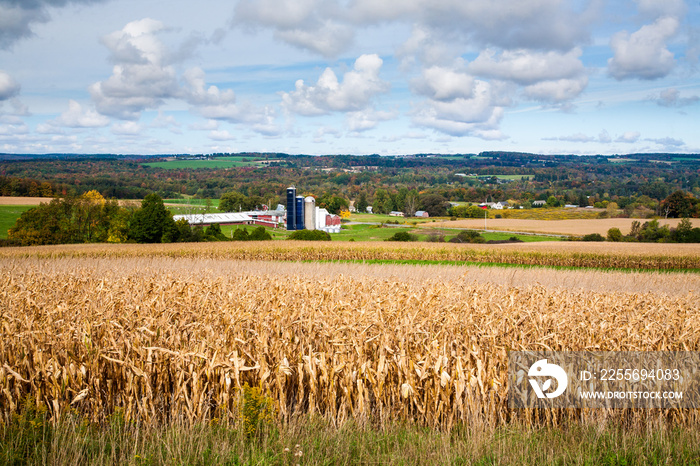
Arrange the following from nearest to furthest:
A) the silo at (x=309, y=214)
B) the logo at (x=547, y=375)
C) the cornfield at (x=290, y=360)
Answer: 1. the cornfield at (x=290, y=360)
2. the logo at (x=547, y=375)
3. the silo at (x=309, y=214)

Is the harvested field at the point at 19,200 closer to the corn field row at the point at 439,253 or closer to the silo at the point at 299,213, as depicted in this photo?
the silo at the point at 299,213

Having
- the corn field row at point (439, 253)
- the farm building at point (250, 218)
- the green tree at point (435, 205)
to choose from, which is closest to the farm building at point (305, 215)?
the farm building at point (250, 218)

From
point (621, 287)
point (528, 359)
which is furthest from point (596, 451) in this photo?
point (621, 287)

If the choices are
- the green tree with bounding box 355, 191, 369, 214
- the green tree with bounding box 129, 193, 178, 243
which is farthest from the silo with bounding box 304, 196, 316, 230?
the green tree with bounding box 355, 191, 369, 214

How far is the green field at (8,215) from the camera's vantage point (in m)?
74.2

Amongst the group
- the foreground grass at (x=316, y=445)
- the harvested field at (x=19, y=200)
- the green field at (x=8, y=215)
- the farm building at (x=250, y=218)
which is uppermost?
the foreground grass at (x=316, y=445)

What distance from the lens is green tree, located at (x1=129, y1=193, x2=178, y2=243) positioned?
187ft

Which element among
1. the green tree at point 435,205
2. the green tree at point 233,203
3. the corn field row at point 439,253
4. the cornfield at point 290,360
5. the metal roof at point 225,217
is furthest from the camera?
the green tree at point 233,203

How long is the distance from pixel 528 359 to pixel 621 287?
53.5 feet

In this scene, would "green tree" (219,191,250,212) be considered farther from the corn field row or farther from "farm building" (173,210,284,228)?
the corn field row

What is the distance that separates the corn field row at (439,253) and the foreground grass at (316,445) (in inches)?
1196

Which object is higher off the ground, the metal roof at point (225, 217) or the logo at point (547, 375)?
the logo at point (547, 375)

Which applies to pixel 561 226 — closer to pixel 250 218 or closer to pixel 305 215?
pixel 305 215

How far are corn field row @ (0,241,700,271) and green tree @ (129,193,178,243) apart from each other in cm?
1920
